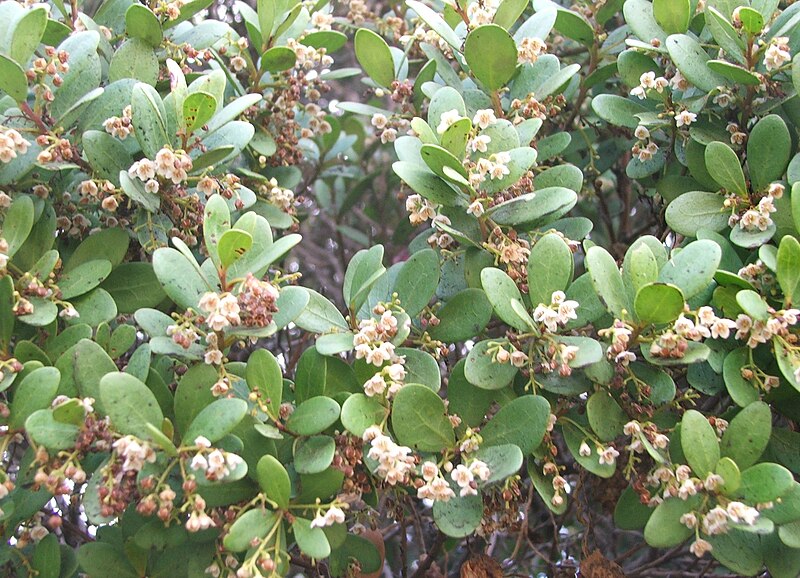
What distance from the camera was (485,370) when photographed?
56.6 inches

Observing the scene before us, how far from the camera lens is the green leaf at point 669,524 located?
1.35m

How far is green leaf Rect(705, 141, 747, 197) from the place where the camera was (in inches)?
62.6

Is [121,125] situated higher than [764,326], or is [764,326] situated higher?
[121,125]

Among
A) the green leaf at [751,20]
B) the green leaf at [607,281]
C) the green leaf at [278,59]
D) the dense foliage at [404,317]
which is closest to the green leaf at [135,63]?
the dense foliage at [404,317]

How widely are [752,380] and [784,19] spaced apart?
804mm

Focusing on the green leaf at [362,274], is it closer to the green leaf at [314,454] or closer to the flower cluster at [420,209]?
the flower cluster at [420,209]

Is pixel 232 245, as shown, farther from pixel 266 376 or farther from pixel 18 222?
pixel 18 222

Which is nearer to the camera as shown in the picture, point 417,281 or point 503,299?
point 503,299

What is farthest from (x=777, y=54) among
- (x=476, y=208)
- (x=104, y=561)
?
(x=104, y=561)

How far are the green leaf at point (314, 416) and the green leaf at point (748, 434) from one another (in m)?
0.69

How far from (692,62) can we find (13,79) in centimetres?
136

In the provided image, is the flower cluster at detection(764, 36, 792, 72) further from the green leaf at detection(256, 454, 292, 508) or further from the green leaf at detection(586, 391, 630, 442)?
the green leaf at detection(256, 454, 292, 508)

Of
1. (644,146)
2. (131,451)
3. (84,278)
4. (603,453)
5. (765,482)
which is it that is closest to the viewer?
(131,451)

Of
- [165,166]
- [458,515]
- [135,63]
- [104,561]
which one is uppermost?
[135,63]
